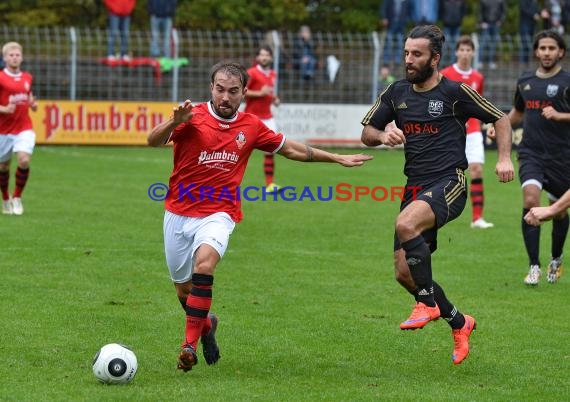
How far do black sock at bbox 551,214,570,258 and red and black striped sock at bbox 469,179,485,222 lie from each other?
3.51 m

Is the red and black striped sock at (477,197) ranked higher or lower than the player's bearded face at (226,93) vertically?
lower

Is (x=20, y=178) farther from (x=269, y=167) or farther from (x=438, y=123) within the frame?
(x=438, y=123)

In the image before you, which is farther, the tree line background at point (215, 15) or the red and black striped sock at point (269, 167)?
the tree line background at point (215, 15)

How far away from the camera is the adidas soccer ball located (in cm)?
686

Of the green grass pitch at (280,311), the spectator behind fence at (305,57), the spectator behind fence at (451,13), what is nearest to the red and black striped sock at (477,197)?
the green grass pitch at (280,311)

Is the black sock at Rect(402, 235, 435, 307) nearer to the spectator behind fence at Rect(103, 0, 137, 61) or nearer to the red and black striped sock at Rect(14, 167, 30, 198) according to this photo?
the red and black striped sock at Rect(14, 167, 30, 198)

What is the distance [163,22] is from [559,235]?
17652 mm

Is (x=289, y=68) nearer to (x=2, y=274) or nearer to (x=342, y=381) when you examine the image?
(x=2, y=274)

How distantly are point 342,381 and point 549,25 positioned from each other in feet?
76.6

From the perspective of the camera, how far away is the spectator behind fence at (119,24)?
26.3 metres

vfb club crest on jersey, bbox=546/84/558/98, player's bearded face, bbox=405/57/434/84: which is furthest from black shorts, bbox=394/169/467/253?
vfb club crest on jersey, bbox=546/84/558/98

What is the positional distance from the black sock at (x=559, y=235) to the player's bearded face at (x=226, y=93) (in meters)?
4.76

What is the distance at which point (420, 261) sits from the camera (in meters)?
7.55

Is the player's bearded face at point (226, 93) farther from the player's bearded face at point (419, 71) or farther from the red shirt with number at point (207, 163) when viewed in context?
the player's bearded face at point (419, 71)
